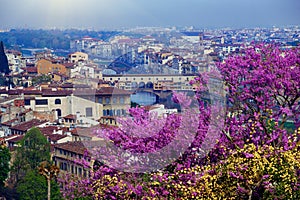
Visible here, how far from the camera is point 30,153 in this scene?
7820mm

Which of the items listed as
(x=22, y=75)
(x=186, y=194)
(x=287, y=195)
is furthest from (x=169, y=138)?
(x=22, y=75)

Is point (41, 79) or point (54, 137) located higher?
point (54, 137)

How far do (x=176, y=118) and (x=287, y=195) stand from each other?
588 mm

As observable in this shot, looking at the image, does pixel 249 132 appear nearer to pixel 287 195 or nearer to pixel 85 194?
pixel 287 195

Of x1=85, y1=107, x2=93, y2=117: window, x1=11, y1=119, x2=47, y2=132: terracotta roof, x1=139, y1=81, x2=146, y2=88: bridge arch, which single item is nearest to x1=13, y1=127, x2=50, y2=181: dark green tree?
x1=11, y1=119, x2=47, y2=132: terracotta roof

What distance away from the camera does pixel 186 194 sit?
98.5 inches

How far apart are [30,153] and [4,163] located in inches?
17.7

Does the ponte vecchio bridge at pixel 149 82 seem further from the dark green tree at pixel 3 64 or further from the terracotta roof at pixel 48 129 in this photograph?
the dark green tree at pixel 3 64

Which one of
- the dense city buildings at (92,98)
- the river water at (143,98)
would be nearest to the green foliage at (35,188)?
the dense city buildings at (92,98)

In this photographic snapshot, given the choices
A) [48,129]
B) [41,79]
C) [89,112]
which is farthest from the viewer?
[41,79]

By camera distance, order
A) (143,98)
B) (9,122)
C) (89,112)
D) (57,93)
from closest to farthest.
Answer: (89,112), (9,122), (143,98), (57,93)

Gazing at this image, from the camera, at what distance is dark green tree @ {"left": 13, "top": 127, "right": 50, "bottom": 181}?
25.2 ft

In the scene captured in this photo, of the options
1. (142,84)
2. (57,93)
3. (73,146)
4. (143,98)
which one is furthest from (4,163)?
(57,93)

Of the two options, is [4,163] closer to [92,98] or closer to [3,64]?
[92,98]
